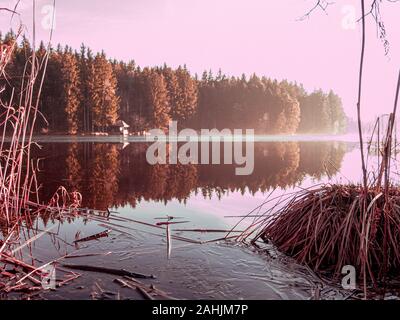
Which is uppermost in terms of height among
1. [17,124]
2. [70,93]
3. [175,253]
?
[70,93]

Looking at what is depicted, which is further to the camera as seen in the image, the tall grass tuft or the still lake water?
the tall grass tuft

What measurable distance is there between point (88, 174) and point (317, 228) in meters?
7.84

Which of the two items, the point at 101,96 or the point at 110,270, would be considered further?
the point at 101,96

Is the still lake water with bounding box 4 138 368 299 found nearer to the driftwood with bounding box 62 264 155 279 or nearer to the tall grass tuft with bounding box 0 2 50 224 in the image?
the driftwood with bounding box 62 264 155 279

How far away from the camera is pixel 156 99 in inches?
2751

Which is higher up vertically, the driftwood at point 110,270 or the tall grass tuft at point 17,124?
the tall grass tuft at point 17,124

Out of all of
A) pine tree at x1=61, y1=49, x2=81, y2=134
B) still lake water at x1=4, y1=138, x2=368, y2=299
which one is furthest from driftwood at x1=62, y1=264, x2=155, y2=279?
pine tree at x1=61, y1=49, x2=81, y2=134

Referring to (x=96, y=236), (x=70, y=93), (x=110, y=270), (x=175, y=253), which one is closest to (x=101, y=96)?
(x=70, y=93)

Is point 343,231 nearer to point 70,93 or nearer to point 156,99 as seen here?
point 70,93

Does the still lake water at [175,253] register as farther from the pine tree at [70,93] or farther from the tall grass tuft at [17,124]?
the pine tree at [70,93]

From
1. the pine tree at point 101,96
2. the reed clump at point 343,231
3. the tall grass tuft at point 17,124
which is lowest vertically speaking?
the reed clump at point 343,231

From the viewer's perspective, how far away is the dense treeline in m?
57.1

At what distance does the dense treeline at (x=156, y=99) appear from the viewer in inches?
2247

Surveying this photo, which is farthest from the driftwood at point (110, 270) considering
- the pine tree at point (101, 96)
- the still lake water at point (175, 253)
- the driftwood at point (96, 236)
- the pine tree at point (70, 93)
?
the pine tree at point (101, 96)
